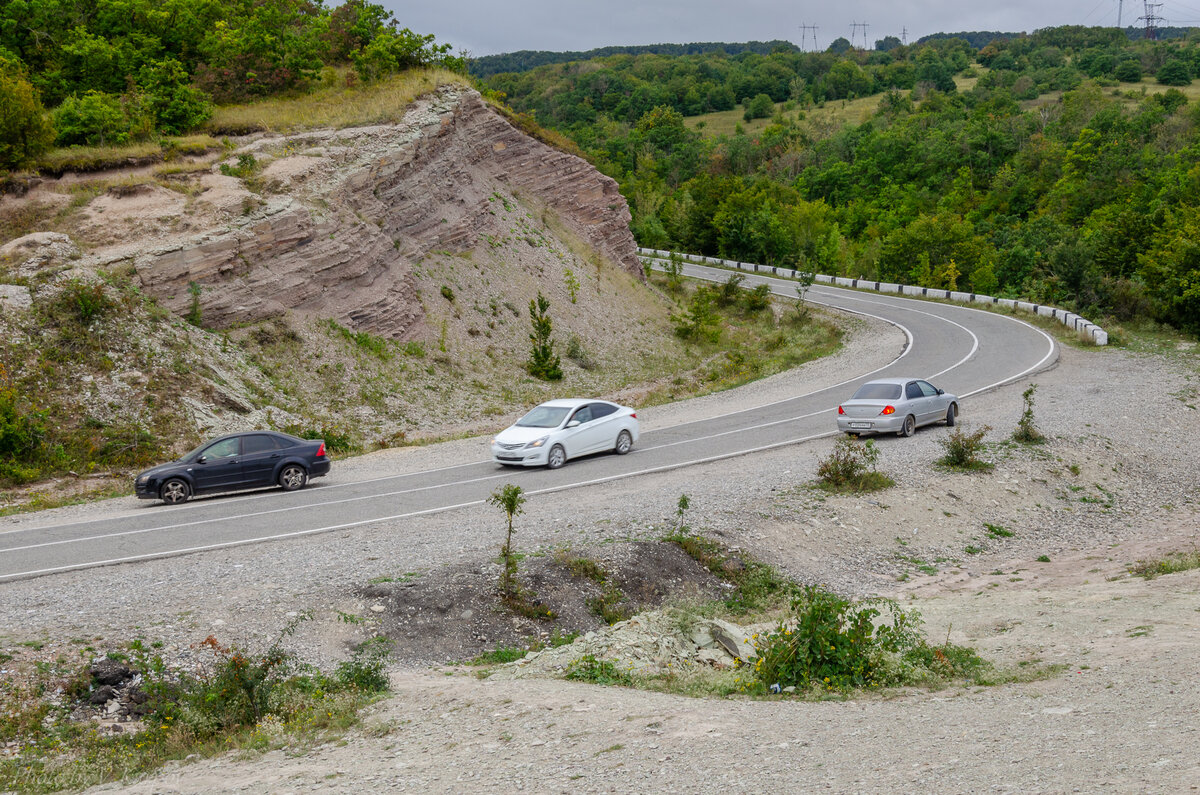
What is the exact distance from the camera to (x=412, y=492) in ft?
62.1

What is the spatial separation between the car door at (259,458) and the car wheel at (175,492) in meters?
1.20

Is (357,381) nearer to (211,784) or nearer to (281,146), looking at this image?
(281,146)

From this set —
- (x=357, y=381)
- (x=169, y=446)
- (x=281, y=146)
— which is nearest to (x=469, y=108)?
(x=281, y=146)

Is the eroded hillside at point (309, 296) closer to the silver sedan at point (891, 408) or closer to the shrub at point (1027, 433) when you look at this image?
the silver sedan at point (891, 408)

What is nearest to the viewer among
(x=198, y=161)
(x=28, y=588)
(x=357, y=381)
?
(x=28, y=588)

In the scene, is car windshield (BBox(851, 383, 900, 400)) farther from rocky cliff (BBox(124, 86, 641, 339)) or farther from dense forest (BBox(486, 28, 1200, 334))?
dense forest (BBox(486, 28, 1200, 334))

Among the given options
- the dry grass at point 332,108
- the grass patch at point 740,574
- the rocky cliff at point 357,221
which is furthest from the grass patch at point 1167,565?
the dry grass at point 332,108

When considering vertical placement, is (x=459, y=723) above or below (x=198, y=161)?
below

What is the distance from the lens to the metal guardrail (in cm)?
3878

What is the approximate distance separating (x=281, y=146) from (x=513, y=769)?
103 feet

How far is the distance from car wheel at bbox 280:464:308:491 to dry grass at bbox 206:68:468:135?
20268 mm

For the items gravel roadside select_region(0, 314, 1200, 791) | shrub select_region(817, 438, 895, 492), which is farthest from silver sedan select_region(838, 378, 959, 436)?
shrub select_region(817, 438, 895, 492)

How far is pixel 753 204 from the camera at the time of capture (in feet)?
257

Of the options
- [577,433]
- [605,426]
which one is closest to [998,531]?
[605,426]
